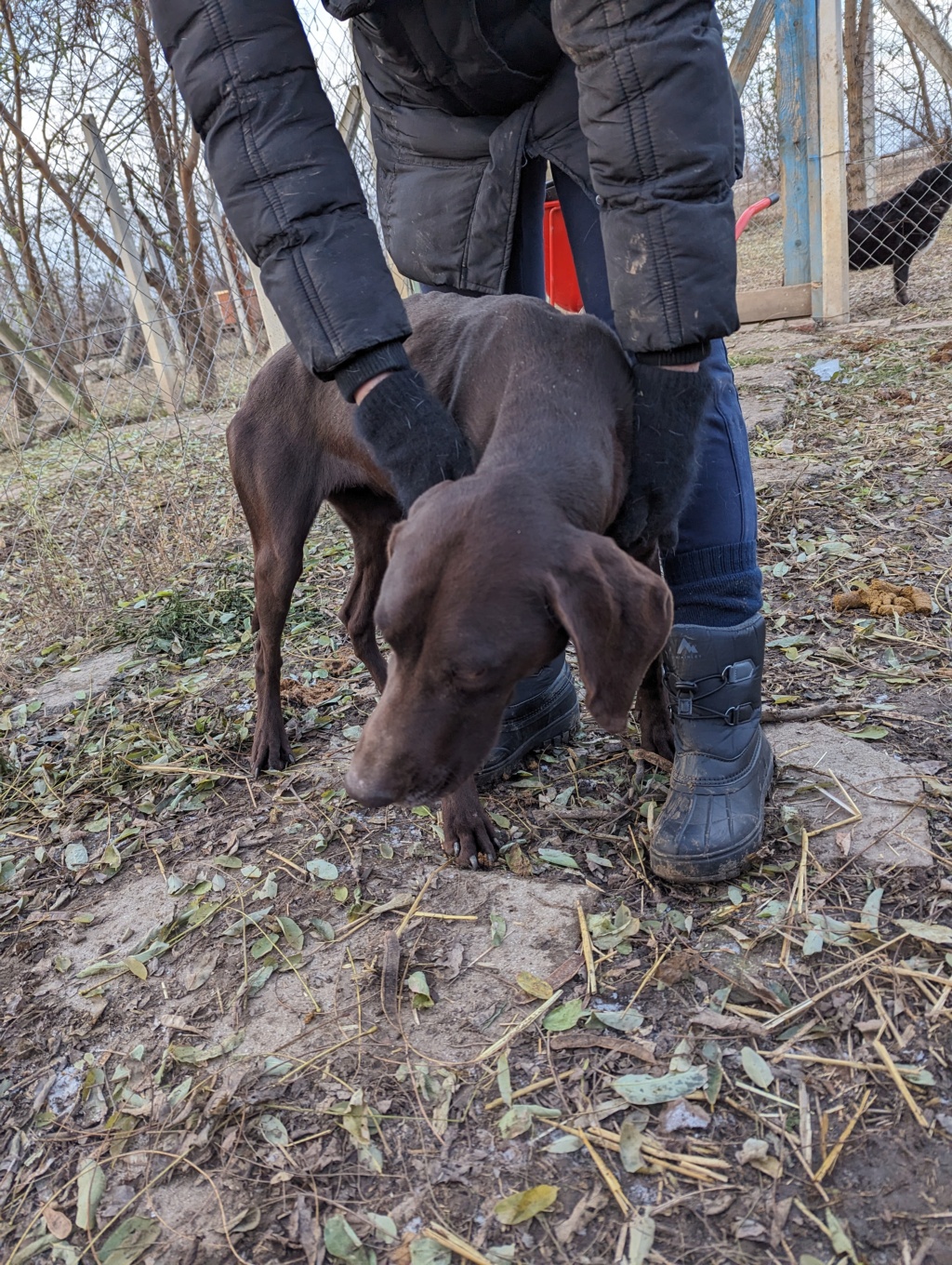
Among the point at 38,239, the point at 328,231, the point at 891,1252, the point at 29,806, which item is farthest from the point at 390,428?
the point at 38,239

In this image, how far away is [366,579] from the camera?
3172 mm

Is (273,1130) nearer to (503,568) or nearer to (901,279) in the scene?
(503,568)

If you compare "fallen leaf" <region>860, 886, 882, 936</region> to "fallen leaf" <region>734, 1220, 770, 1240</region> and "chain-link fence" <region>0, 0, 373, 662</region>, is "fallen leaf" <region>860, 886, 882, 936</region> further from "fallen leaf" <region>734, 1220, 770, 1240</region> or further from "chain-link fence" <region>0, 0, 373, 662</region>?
"chain-link fence" <region>0, 0, 373, 662</region>

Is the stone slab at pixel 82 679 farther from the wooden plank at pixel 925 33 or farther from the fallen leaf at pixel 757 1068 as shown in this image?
the wooden plank at pixel 925 33

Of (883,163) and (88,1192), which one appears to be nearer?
(88,1192)

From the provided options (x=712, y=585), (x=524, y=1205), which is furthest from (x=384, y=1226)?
(x=712, y=585)

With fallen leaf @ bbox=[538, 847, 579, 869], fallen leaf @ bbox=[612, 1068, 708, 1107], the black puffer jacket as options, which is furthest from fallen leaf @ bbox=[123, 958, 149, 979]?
the black puffer jacket

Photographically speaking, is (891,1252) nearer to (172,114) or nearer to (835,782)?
(835,782)

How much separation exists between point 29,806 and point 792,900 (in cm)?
237

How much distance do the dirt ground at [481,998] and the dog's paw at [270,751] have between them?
0.07 meters

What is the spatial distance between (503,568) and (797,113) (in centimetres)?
772

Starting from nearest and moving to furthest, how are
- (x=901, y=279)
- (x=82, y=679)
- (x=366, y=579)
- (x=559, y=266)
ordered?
(x=366, y=579) → (x=82, y=679) → (x=559, y=266) → (x=901, y=279)

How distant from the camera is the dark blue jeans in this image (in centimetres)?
228

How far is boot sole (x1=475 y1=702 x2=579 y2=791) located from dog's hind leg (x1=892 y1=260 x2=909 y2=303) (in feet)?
26.1
